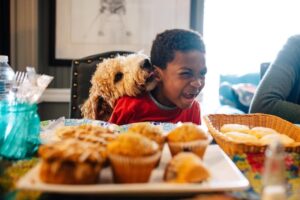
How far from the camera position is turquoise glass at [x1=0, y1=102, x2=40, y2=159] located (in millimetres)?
794

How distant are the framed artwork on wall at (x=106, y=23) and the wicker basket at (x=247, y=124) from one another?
1505mm

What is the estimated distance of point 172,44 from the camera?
1.17m

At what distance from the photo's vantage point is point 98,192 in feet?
1.89

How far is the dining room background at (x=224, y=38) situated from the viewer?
2531mm

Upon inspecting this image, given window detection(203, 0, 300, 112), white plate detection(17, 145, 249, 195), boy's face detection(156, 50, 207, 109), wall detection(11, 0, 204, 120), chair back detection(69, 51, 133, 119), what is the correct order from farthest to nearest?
window detection(203, 0, 300, 112) → wall detection(11, 0, 204, 120) → chair back detection(69, 51, 133, 119) → boy's face detection(156, 50, 207, 109) → white plate detection(17, 145, 249, 195)

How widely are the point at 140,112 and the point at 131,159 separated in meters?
0.69

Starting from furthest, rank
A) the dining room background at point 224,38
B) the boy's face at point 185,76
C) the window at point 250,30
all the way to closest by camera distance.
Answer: the window at point 250,30, the dining room background at point 224,38, the boy's face at point 185,76

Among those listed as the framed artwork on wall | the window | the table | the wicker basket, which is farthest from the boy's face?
the window

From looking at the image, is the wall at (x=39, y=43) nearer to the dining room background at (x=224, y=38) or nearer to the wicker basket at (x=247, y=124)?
the dining room background at (x=224, y=38)

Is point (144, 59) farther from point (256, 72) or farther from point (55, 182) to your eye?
point (256, 72)

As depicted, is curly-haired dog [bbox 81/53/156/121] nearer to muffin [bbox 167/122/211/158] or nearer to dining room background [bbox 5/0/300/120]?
muffin [bbox 167/122/211/158]

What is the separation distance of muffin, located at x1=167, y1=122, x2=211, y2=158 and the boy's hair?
1.45ft

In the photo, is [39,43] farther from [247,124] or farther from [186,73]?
[247,124]

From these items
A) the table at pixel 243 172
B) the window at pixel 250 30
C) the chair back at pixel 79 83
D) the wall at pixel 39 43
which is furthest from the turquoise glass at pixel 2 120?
the window at pixel 250 30
